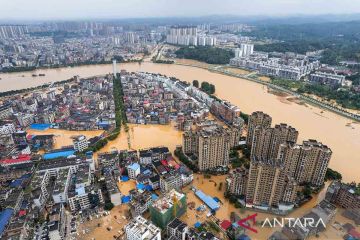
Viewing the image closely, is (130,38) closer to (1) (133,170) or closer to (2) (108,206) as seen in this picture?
(1) (133,170)

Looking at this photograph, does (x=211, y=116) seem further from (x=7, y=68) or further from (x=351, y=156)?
(x=7, y=68)

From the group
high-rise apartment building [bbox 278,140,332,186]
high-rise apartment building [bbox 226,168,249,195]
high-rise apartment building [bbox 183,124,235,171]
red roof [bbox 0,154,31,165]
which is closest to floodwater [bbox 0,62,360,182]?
high-rise apartment building [bbox 278,140,332,186]

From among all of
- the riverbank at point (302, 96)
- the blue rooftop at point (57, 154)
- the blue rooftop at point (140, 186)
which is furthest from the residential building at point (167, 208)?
the riverbank at point (302, 96)

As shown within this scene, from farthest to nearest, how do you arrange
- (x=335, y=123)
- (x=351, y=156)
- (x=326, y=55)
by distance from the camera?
1. (x=326, y=55)
2. (x=335, y=123)
3. (x=351, y=156)

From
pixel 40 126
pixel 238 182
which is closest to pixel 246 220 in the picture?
pixel 238 182

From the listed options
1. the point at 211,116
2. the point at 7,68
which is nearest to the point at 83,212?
the point at 211,116

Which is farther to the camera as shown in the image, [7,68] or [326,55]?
[326,55]
